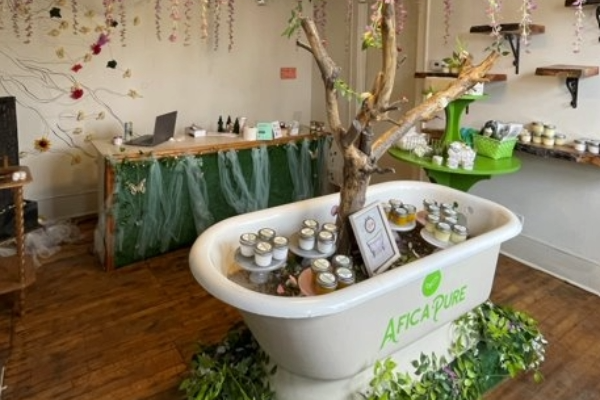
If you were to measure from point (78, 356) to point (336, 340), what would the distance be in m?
1.33

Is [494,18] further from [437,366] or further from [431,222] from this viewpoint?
[437,366]

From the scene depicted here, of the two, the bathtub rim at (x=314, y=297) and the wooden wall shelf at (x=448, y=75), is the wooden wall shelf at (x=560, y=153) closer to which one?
the wooden wall shelf at (x=448, y=75)

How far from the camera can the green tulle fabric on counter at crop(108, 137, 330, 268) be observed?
273 cm

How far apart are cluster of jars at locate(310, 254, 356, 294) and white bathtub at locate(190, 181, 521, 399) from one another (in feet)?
0.40

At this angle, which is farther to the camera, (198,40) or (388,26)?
(198,40)

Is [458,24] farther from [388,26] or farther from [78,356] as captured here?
[78,356]

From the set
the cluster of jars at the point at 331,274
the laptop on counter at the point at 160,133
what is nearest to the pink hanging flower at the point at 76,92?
the laptop on counter at the point at 160,133

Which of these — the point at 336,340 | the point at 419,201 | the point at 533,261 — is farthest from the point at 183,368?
the point at 533,261

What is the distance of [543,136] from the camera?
103 inches

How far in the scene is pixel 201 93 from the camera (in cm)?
387

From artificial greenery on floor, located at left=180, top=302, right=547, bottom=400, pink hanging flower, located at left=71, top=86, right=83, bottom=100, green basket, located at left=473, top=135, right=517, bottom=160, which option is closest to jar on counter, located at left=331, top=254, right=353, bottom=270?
artificial greenery on floor, located at left=180, top=302, right=547, bottom=400

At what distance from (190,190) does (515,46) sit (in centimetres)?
220

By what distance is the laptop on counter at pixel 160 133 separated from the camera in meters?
2.98

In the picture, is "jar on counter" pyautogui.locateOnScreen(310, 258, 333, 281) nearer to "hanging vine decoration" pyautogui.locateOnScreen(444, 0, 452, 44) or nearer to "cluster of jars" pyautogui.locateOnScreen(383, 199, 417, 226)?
"cluster of jars" pyautogui.locateOnScreen(383, 199, 417, 226)
